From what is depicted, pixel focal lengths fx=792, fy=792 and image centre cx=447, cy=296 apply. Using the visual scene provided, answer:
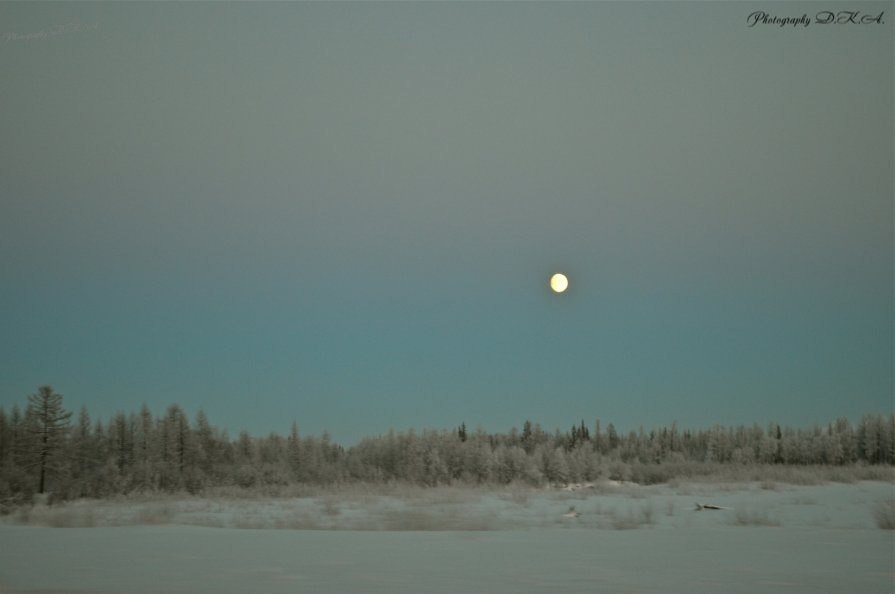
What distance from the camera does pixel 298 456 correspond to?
25047 mm

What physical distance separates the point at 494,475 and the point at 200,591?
20.7m

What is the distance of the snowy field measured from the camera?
271 inches

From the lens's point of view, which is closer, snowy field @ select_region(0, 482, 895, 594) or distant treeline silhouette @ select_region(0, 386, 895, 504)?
snowy field @ select_region(0, 482, 895, 594)

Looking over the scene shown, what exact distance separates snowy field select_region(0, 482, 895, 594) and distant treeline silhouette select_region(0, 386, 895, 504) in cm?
362

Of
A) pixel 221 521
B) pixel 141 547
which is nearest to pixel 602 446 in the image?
pixel 221 521

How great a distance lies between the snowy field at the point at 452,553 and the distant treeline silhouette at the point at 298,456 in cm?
A: 362

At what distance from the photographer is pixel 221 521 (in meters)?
13.4

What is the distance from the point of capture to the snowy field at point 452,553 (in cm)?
689

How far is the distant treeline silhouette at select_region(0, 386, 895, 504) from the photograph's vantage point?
1762 centimetres

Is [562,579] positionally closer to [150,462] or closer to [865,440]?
[150,462]

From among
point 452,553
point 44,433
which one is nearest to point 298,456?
point 44,433

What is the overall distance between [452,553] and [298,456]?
17472 mm

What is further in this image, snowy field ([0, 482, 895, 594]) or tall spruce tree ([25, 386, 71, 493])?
tall spruce tree ([25, 386, 71, 493])

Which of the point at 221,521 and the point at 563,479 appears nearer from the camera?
the point at 221,521
